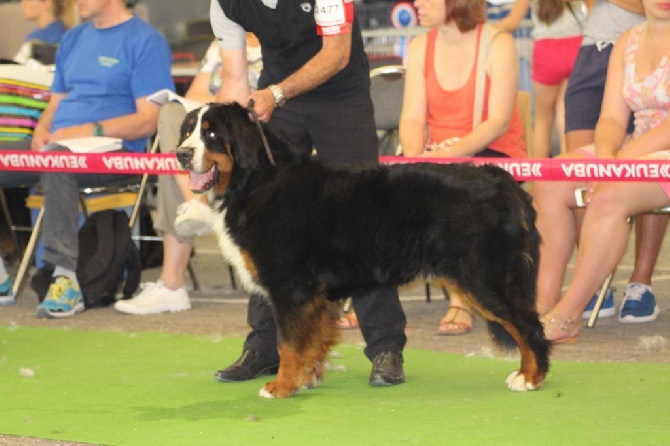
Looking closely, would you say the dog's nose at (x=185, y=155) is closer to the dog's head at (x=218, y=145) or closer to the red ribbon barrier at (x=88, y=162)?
the dog's head at (x=218, y=145)

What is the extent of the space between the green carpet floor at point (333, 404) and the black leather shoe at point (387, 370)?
0.14ft

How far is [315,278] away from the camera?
4.27 meters

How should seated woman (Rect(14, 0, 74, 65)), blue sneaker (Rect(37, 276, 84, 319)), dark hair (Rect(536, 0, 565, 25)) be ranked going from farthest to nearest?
seated woman (Rect(14, 0, 74, 65))
dark hair (Rect(536, 0, 565, 25))
blue sneaker (Rect(37, 276, 84, 319))

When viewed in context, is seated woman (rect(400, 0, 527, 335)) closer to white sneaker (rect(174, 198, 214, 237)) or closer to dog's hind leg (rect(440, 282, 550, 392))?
white sneaker (rect(174, 198, 214, 237))

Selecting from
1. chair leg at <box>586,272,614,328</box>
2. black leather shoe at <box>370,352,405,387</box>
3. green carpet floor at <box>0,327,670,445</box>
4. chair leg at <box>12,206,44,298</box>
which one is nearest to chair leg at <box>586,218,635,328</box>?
chair leg at <box>586,272,614,328</box>

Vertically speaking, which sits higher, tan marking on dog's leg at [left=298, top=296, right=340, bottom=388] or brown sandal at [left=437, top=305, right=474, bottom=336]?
tan marking on dog's leg at [left=298, top=296, right=340, bottom=388]

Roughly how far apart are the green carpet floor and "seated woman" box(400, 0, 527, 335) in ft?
3.72

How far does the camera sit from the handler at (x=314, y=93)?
175 inches

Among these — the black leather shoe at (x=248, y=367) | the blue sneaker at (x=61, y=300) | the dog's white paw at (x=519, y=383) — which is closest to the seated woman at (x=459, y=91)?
the black leather shoe at (x=248, y=367)

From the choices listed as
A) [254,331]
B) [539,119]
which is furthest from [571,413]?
[539,119]

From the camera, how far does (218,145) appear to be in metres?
4.18

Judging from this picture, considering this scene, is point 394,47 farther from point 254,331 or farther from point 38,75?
point 254,331

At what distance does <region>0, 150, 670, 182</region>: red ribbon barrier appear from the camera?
505 cm

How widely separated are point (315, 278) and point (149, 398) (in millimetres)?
774
